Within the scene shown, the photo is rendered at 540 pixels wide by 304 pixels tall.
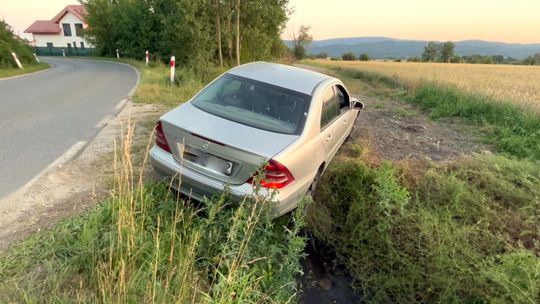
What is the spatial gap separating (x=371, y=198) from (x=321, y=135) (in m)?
1.06

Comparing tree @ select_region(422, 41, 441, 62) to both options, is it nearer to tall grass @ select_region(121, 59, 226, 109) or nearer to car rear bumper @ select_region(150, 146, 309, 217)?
tall grass @ select_region(121, 59, 226, 109)

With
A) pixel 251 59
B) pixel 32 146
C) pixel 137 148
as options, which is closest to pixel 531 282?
pixel 137 148

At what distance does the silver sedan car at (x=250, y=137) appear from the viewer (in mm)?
2982

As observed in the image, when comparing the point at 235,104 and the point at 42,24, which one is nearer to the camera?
the point at 235,104

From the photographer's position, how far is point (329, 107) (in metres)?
4.32

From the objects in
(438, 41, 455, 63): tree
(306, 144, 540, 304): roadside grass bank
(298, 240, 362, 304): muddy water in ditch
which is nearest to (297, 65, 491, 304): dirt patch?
(298, 240, 362, 304): muddy water in ditch

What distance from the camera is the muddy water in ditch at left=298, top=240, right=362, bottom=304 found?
3.30 meters

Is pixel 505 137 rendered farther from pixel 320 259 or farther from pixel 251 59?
pixel 251 59

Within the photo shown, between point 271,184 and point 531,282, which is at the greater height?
point 271,184

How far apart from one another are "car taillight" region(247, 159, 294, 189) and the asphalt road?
116 inches

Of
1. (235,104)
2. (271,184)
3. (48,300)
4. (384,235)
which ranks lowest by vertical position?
(384,235)

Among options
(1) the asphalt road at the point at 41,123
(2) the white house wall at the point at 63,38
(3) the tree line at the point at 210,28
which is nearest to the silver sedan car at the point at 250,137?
(1) the asphalt road at the point at 41,123

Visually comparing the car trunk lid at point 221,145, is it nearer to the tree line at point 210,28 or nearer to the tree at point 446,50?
the tree line at point 210,28

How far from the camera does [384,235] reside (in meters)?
3.64
